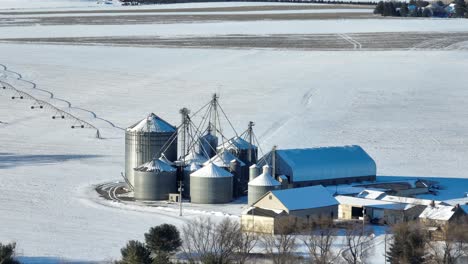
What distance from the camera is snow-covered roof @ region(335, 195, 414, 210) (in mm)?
34781

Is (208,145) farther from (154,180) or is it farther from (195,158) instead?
(154,180)

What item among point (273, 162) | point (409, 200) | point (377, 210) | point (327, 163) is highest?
point (273, 162)

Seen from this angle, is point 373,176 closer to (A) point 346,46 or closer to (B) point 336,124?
(B) point 336,124

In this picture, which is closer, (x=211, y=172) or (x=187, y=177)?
(x=211, y=172)

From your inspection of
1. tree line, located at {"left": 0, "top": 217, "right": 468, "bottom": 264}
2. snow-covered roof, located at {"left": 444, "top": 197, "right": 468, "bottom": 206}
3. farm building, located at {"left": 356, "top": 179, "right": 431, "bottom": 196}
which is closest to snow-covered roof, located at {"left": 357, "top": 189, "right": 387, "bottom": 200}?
farm building, located at {"left": 356, "top": 179, "right": 431, "bottom": 196}

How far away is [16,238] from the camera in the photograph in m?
31.4

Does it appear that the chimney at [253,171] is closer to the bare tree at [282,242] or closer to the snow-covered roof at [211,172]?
the snow-covered roof at [211,172]

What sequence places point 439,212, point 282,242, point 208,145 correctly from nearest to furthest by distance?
point 282,242
point 439,212
point 208,145

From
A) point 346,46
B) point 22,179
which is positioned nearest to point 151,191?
point 22,179

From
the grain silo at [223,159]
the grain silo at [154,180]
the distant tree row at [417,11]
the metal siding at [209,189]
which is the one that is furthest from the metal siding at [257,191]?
the distant tree row at [417,11]

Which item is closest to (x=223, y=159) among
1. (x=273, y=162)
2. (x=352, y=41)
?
(x=273, y=162)

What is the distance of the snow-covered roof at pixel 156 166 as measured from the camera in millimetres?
38000

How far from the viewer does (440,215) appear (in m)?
32.5

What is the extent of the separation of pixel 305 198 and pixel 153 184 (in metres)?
5.33
